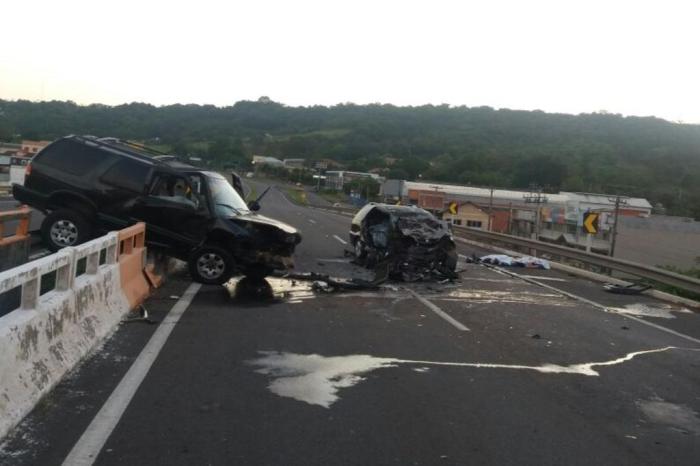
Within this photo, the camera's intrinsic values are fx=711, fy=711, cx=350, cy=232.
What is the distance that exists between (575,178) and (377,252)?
140 ft

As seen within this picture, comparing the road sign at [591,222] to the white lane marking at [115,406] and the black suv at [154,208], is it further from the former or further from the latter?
the white lane marking at [115,406]

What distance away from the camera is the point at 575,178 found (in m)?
55.1

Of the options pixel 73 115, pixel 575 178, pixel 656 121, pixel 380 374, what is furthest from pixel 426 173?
pixel 380 374

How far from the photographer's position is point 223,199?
1330cm

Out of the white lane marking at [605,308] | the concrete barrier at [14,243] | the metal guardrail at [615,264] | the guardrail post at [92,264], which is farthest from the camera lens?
the metal guardrail at [615,264]

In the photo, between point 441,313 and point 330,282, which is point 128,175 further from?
point 441,313

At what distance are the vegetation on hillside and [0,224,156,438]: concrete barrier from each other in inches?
752

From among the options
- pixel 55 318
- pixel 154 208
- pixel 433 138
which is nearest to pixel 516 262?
pixel 154 208

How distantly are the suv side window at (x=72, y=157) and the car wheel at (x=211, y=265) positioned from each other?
2877mm

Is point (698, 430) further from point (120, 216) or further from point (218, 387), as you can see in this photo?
point (120, 216)

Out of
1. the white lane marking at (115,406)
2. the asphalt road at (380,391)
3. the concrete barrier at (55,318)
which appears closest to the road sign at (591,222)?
the asphalt road at (380,391)

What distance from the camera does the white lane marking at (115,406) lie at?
4434 mm

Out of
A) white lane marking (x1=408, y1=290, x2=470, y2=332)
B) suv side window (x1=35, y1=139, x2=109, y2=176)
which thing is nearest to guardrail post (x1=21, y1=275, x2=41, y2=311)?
white lane marking (x1=408, y1=290, x2=470, y2=332)

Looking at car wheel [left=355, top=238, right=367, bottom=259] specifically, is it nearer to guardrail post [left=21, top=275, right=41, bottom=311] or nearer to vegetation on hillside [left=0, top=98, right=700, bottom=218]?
vegetation on hillside [left=0, top=98, right=700, bottom=218]
